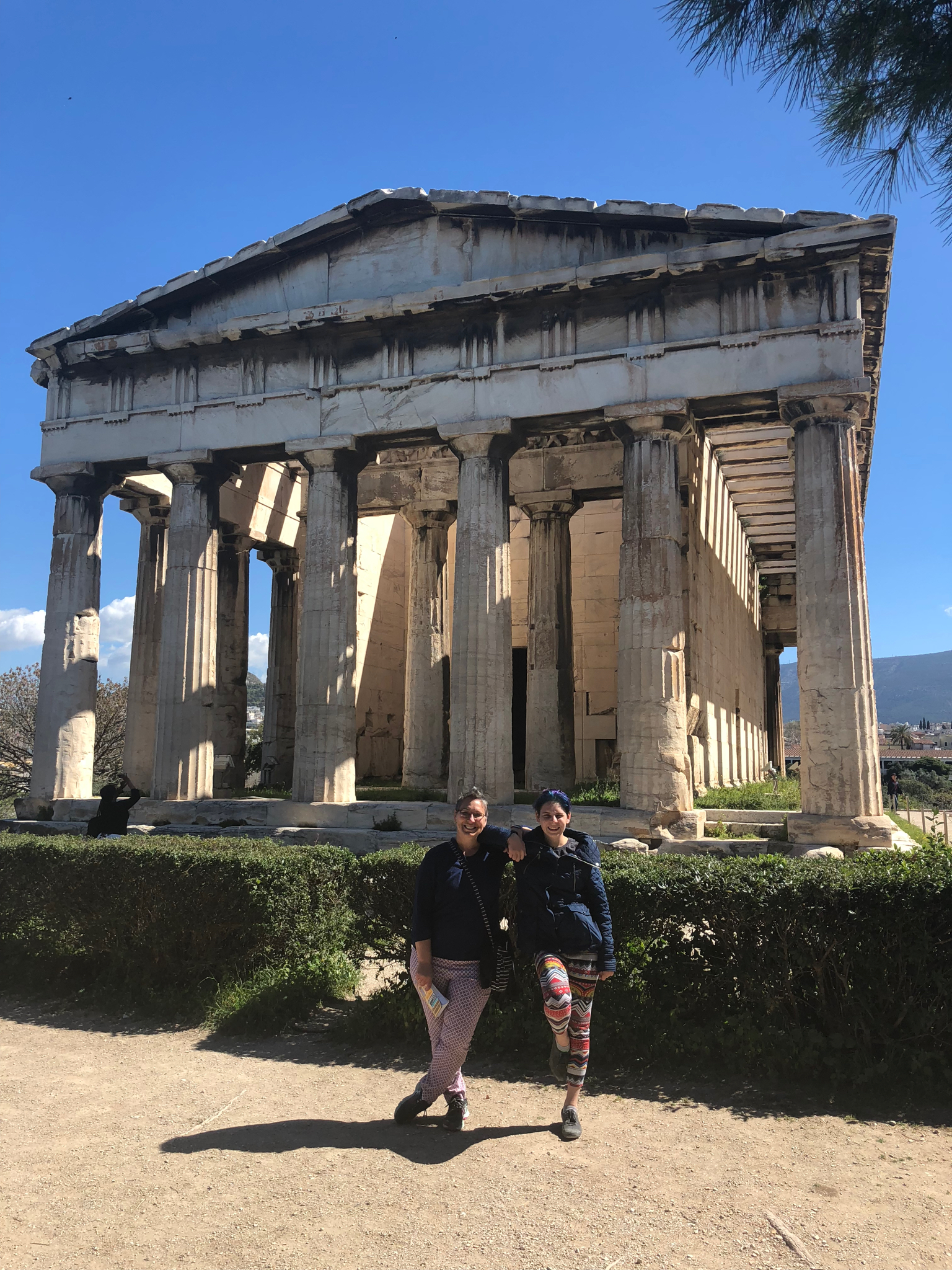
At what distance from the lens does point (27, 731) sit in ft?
94.4

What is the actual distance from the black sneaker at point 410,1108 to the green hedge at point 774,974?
4.26ft

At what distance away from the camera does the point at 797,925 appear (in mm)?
6117

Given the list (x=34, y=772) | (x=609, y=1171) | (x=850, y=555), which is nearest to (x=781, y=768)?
(x=850, y=555)

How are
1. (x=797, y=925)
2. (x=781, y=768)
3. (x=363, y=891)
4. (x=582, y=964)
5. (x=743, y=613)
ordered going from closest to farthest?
(x=582, y=964) → (x=797, y=925) → (x=363, y=891) → (x=743, y=613) → (x=781, y=768)

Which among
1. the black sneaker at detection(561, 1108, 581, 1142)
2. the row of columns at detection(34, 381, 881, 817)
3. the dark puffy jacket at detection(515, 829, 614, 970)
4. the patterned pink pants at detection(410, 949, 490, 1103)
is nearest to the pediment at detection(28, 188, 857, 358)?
the row of columns at detection(34, 381, 881, 817)

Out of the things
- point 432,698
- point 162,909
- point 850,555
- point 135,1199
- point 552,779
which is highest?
point 850,555

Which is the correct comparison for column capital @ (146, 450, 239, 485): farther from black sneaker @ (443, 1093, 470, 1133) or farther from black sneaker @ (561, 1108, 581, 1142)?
black sneaker @ (561, 1108, 581, 1142)

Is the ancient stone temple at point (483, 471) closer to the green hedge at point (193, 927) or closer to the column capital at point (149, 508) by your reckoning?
the column capital at point (149, 508)

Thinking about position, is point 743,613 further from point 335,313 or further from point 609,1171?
point 609,1171

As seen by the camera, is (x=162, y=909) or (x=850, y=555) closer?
(x=162, y=909)

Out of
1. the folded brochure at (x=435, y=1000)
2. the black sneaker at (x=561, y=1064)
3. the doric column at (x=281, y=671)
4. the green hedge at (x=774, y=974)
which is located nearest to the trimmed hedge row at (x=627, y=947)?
the green hedge at (x=774, y=974)

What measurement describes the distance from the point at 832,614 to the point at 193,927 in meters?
8.74

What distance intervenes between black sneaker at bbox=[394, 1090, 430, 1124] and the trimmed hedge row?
1293 millimetres

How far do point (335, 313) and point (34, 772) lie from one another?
9.29 m
